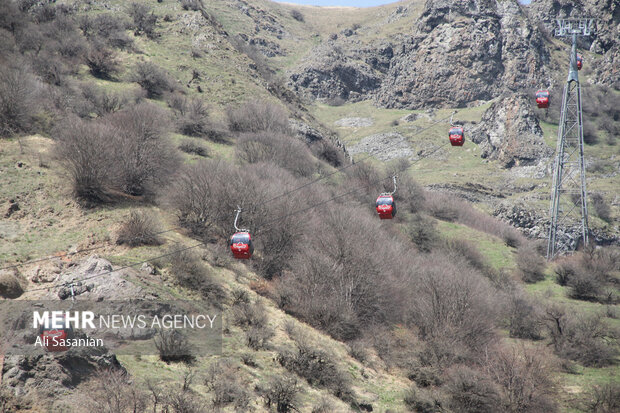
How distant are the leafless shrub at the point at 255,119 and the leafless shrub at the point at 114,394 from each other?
4165 centimetres

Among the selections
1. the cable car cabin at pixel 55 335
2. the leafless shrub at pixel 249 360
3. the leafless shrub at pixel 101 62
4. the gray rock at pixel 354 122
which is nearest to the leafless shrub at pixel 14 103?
the leafless shrub at pixel 101 62

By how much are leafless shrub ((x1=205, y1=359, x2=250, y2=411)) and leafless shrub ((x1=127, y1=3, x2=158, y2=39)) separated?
2543 inches

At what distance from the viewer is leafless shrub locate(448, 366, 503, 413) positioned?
2033 cm

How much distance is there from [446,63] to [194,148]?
109531 millimetres

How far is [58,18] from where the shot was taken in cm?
6238

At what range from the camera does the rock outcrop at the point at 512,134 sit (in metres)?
88.6

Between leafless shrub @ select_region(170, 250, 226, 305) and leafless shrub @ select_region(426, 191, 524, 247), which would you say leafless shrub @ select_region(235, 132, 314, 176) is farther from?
leafless shrub @ select_region(426, 191, 524, 247)

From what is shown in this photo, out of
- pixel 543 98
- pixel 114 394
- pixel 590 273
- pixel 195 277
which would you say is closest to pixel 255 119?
pixel 195 277

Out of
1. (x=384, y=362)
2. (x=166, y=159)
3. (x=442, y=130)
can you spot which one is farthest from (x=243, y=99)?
(x=442, y=130)

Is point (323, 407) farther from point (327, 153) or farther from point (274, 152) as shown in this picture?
point (327, 153)

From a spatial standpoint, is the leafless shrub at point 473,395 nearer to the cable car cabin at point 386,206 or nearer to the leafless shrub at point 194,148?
the cable car cabin at point 386,206

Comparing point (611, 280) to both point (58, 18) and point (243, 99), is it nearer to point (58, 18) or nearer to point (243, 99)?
point (243, 99)

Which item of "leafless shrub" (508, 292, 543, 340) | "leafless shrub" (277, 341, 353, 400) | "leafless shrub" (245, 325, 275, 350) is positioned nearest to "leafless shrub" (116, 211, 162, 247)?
"leafless shrub" (245, 325, 275, 350)

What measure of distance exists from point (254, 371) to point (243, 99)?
48720mm
